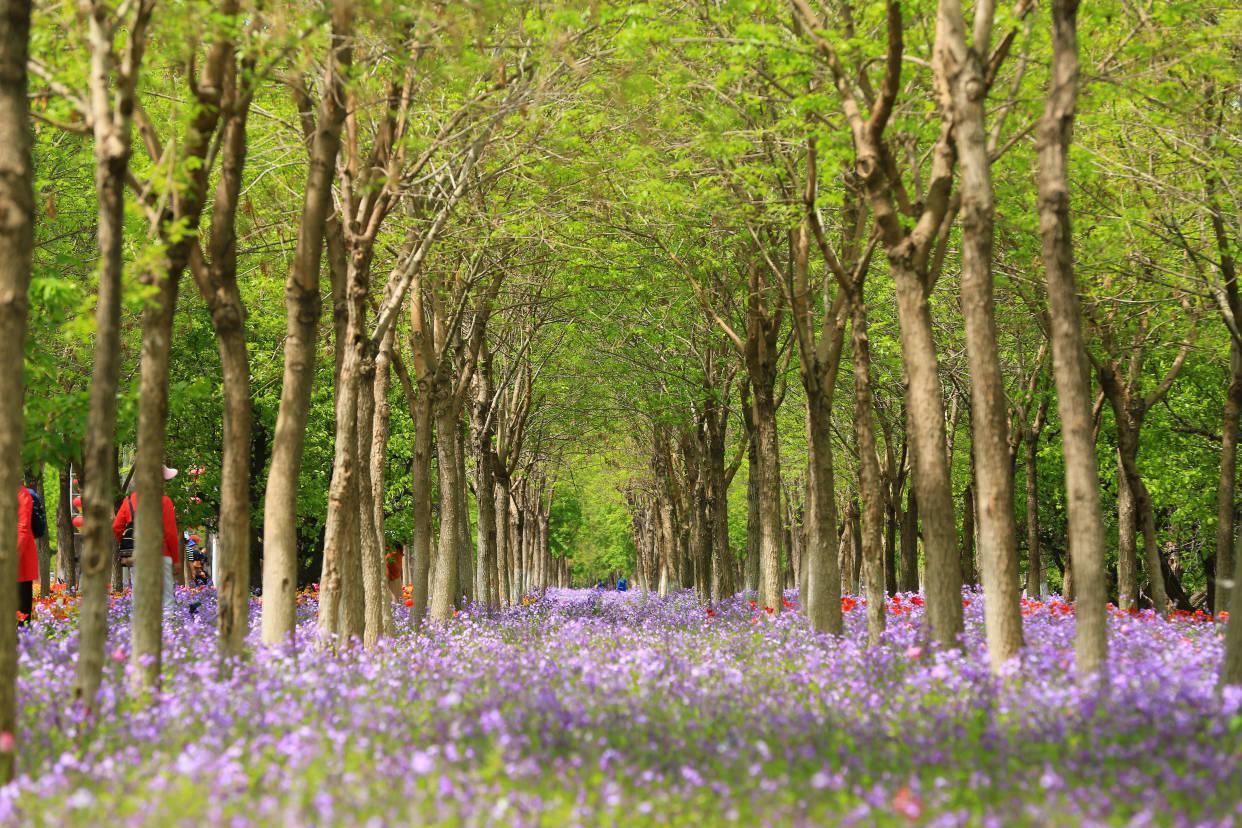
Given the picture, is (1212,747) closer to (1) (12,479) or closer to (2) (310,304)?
(1) (12,479)

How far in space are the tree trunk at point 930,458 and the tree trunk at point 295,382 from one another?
5.47m

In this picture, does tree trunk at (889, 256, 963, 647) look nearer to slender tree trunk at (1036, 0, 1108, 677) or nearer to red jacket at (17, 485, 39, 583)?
slender tree trunk at (1036, 0, 1108, 677)

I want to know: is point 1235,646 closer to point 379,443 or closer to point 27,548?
point 379,443

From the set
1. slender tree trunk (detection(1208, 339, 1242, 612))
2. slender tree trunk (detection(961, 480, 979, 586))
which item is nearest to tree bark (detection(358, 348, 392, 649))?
slender tree trunk (detection(1208, 339, 1242, 612))

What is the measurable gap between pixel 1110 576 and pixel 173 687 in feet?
130

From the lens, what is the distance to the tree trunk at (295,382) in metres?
11.4

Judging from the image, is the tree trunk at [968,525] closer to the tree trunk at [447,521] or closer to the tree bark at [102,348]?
the tree trunk at [447,521]

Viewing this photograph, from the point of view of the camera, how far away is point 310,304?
11531 millimetres

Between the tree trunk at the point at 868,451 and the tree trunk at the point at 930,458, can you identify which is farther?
the tree trunk at the point at 868,451

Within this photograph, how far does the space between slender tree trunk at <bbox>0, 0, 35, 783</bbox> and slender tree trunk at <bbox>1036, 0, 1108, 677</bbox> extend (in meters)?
6.89

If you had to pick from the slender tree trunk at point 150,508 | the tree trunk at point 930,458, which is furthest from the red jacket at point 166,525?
the tree trunk at point 930,458

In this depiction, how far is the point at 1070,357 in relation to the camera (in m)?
9.06

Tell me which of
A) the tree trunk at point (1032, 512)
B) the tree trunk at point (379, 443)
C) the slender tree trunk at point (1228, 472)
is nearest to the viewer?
the tree trunk at point (379, 443)

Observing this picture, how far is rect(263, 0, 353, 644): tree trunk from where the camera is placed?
37.3ft
